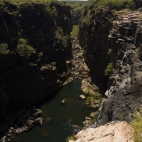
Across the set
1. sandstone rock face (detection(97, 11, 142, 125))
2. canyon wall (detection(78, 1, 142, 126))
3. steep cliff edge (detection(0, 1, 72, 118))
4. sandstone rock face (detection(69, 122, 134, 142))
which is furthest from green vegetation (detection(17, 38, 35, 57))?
sandstone rock face (detection(69, 122, 134, 142))

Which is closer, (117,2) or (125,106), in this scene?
(125,106)

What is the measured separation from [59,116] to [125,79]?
1756 centimetres

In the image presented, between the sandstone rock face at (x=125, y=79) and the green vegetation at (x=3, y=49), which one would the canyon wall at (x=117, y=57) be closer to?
the sandstone rock face at (x=125, y=79)

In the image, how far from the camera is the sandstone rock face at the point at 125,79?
19094 millimetres

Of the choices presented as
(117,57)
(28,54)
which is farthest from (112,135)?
(28,54)

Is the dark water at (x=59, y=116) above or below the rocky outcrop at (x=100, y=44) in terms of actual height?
below

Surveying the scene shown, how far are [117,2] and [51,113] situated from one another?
1132 inches

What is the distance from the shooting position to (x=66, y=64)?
58594 mm

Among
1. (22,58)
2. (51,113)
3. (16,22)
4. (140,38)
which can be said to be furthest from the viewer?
(16,22)

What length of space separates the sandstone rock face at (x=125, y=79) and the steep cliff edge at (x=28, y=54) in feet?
52.8

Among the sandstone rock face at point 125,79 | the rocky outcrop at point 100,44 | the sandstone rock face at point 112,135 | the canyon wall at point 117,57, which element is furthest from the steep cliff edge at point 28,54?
the sandstone rock face at point 112,135

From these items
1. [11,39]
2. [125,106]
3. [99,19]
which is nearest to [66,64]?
[99,19]

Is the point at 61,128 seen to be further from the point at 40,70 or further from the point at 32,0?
the point at 32,0

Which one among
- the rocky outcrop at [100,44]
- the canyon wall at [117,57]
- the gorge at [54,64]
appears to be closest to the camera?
the canyon wall at [117,57]
